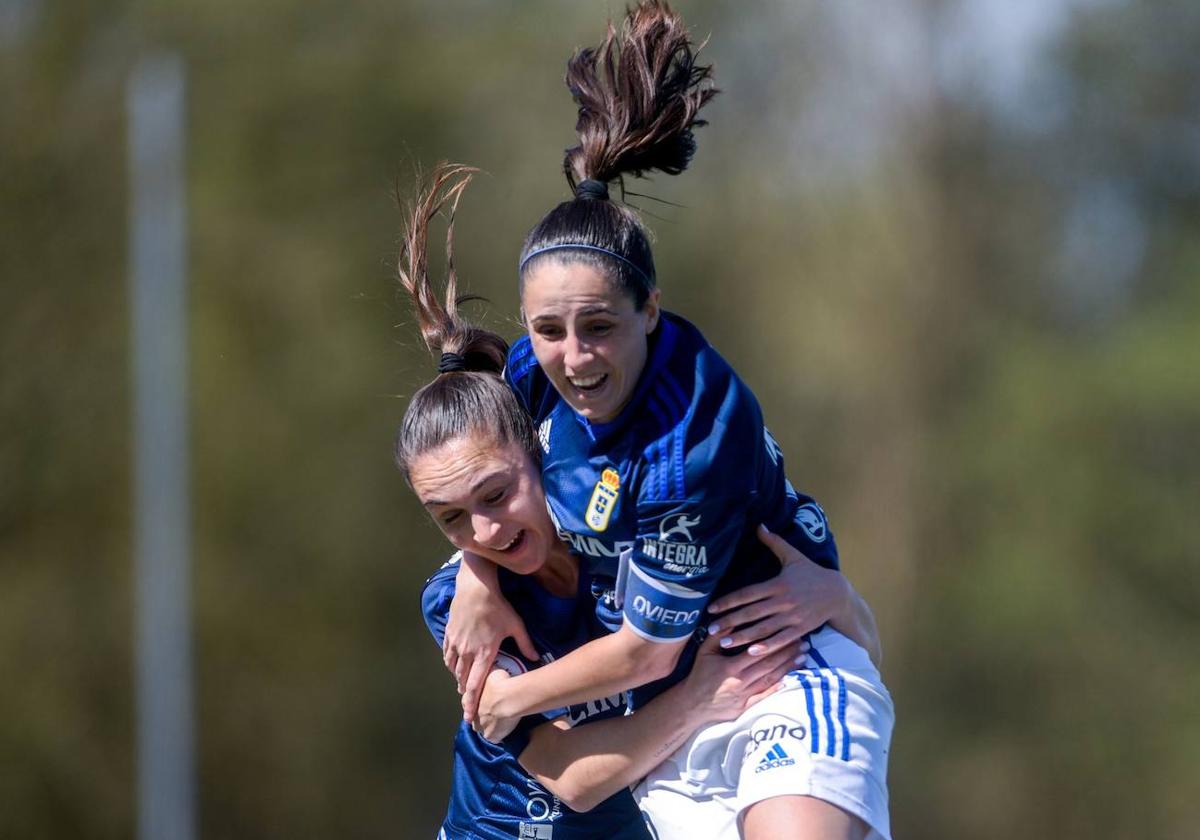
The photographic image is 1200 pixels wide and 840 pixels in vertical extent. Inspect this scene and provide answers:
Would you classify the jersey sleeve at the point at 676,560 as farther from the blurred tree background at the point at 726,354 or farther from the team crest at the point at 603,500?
the blurred tree background at the point at 726,354

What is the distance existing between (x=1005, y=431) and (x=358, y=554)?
455cm

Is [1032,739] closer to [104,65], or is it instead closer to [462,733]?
[462,733]

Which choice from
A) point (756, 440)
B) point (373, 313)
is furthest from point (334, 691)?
point (756, 440)

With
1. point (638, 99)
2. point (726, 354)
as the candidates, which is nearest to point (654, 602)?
point (638, 99)

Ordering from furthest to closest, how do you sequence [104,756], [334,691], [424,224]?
Answer: [334,691] < [104,756] < [424,224]

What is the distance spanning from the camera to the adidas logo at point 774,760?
285 cm

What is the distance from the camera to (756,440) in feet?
9.16

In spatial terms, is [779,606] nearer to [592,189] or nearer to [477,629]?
[477,629]

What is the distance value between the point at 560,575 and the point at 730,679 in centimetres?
50

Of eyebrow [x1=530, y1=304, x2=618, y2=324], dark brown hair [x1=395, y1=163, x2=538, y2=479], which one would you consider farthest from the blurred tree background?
eyebrow [x1=530, y1=304, x2=618, y2=324]

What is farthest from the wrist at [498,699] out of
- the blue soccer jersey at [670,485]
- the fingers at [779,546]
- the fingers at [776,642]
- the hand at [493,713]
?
the fingers at [779,546]

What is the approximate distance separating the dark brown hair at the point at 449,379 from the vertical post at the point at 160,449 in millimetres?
6379

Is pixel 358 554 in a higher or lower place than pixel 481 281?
lower

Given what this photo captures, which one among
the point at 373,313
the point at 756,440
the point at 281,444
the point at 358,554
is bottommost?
the point at 756,440
